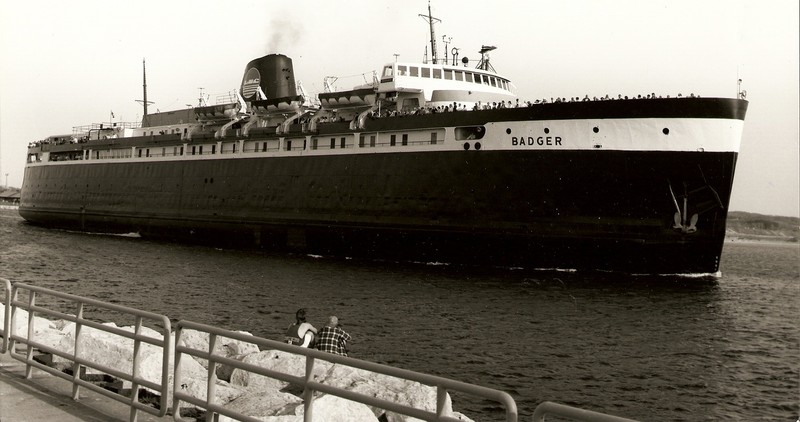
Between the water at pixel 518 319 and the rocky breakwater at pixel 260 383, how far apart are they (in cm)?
212

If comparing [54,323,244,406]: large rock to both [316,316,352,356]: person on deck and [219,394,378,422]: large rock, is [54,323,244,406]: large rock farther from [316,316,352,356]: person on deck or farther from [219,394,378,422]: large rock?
[316,316,352,356]: person on deck

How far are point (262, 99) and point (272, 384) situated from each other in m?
31.8

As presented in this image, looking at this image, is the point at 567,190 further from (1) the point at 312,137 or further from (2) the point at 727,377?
(1) the point at 312,137

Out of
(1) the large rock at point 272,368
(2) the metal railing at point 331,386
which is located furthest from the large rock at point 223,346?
(2) the metal railing at point 331,386

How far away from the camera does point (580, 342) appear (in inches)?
630

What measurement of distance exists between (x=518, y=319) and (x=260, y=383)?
9.73 metres

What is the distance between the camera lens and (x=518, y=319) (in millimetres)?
18359

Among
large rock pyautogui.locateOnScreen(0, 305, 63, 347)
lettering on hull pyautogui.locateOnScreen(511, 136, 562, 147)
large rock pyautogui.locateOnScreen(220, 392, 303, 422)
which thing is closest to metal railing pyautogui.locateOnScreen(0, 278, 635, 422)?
large rock pyautogui.locateOnScreen(220, 392, 303, 422)

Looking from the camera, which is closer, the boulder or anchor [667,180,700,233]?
the boulder

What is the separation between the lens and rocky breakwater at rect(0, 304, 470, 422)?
24.4ft

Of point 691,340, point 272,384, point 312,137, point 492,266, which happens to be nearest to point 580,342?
point 691,340

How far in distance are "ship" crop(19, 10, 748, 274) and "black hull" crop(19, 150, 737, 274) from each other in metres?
0.06

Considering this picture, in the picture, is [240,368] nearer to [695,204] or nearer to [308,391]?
[308,391]

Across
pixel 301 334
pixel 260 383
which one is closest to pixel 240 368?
pixel 260 383
